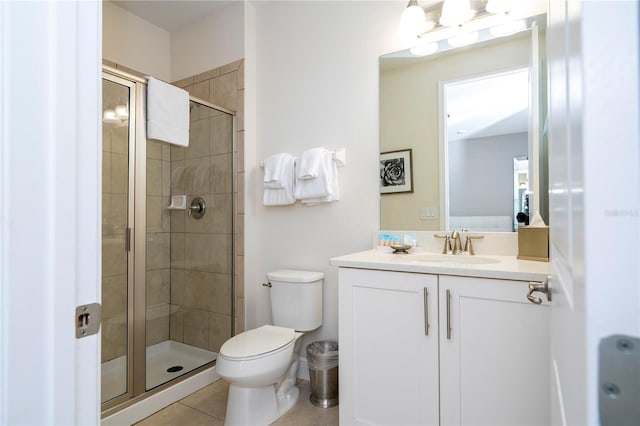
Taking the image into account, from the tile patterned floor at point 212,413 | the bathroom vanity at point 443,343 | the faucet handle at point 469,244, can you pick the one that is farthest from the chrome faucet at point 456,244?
the tile patterned floor at point 212,413

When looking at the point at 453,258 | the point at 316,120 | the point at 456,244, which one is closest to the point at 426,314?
the point at 453,258

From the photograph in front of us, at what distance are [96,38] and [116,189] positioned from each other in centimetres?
163

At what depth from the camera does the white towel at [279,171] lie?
7.22 ft

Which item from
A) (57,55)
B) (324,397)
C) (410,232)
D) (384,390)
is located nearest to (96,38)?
(57,55)

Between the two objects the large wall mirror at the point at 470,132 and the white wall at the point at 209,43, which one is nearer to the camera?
the large wall mirror at the point at 470,132

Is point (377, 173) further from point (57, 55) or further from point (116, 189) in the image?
point (57, 55)

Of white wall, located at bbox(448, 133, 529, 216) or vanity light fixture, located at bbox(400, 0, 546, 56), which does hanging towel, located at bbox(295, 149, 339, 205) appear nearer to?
white wall, located at bbox(448, 133, 529, 216)

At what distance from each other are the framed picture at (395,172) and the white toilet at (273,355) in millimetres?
712

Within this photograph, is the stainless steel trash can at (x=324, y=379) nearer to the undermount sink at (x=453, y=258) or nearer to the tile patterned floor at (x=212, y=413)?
the tile patterned floor at (x=212, y=413)

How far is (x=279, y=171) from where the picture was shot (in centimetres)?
220

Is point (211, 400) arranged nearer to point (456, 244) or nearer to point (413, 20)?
point (456, 244)

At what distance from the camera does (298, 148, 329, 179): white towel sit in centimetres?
205

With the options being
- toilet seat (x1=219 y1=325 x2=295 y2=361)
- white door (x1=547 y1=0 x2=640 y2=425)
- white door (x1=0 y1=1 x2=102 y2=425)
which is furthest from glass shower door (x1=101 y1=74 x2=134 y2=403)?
white door (x1=547 y1=0 x2=640 y2=425)

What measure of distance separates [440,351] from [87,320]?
4.07 feet
